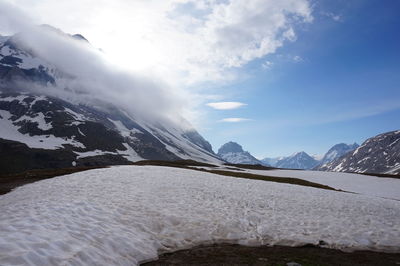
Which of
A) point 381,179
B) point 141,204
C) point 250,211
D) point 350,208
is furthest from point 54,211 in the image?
point 381,179

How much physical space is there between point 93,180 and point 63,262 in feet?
63.0

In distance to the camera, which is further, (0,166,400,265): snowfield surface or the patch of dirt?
the patch of dirt

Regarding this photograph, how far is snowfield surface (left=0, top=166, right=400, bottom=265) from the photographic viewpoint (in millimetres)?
9344

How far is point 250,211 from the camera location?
18969mm

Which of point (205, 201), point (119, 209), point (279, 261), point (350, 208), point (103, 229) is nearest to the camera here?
point (279, 261)

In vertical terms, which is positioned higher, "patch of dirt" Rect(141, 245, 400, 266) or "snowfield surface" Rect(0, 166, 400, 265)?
"snowfield surface" Rect(0, 166, 400, 265)

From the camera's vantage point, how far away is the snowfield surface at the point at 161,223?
9344 mm

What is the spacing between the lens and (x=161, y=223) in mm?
14648

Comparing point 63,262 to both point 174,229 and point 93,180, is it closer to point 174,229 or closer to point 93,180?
point 174,229

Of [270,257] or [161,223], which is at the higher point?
[161,223]

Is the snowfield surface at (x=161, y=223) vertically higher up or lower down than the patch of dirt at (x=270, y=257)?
higher up

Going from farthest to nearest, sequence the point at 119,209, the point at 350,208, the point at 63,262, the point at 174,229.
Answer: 1. the point at 350,208
2. the point at 119,209
3. the point at 174,229
4. the point at 63,262

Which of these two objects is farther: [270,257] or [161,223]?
[161,223]

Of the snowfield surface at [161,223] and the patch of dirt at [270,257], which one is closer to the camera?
the snowfield surface at [161,223]
